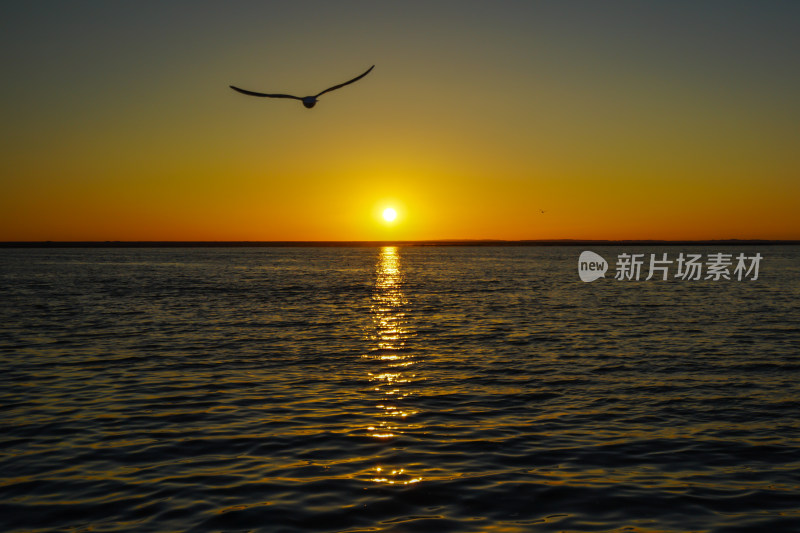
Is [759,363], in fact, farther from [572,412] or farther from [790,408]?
[572,412]

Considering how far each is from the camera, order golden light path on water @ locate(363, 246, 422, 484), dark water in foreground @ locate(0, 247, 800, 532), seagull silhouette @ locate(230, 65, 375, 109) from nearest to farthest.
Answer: dark water in foreground @ locate(0, 247, 800, 532)
golden light path on water @ locate(363, 246, 422, 484)
seagull silhouette @ locate(230, 65, 375, 109)

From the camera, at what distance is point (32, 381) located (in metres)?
21.1

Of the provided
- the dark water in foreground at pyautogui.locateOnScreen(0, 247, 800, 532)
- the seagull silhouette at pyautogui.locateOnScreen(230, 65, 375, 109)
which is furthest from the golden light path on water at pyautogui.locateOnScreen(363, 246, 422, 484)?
the seagull silhouette at pyautogui.locateOnScreen(230, 65, 375, 109)

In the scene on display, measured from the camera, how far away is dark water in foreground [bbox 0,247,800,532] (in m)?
10.9

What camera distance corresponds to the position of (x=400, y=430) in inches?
609

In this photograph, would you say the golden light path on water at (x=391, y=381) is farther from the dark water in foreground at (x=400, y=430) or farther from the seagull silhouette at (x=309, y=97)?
the seagull silhouette at (x=309, y=97)

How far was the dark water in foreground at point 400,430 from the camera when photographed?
35.7 feet

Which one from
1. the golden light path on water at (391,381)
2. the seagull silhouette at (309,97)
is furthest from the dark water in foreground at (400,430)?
the seagull silhouette at (309,97)

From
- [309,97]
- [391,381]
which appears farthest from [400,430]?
[309,97]

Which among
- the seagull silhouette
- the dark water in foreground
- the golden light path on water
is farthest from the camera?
the seagull silhouette

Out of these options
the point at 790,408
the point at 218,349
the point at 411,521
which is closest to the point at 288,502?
the point at 411,521

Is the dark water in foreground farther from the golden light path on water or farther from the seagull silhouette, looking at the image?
the seagull silhouette

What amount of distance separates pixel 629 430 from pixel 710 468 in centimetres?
265

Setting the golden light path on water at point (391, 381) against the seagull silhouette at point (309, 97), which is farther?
the seagull silhouette at point (309, 97)
